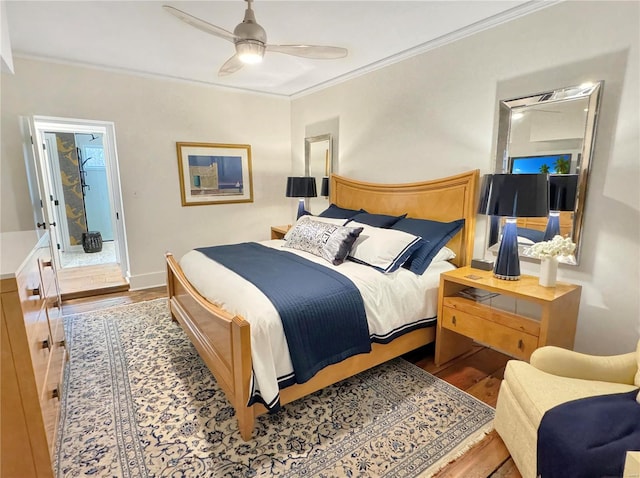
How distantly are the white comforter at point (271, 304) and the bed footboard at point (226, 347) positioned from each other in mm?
58

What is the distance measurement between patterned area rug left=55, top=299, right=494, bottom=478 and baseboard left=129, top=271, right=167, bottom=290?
1.64m

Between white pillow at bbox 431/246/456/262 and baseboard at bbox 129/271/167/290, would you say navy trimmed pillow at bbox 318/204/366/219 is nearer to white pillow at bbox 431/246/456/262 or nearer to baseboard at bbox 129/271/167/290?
white pillow at bbox 431/246/456/262

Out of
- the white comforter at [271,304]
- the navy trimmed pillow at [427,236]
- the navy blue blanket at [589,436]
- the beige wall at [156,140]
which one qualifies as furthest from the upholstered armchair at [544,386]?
the beige wall at [156,140]

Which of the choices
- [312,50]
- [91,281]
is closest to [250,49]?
[312,50]

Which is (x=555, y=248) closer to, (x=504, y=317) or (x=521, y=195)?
(x=521, y=195)

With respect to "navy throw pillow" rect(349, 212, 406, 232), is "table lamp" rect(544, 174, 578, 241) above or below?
above

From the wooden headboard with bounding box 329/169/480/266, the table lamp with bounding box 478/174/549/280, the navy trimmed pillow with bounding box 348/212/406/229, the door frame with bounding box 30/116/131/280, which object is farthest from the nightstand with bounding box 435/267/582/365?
the door frame with bounding box 30/116/131/280

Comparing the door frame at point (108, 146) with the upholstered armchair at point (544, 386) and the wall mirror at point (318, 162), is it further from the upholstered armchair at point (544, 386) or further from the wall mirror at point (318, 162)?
the upholstered armchair at point (544, 386)

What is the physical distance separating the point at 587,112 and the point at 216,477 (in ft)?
9.66

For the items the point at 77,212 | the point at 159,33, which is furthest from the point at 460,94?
the point at 77,212

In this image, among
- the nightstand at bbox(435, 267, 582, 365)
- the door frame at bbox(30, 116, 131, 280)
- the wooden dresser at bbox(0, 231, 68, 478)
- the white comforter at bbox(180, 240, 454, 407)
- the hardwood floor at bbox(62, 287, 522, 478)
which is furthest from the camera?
the door frame at bbox(30, 116, 131, 280)

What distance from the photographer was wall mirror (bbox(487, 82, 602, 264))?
2.11m

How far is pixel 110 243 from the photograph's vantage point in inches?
269

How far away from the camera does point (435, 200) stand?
3.01 meters
